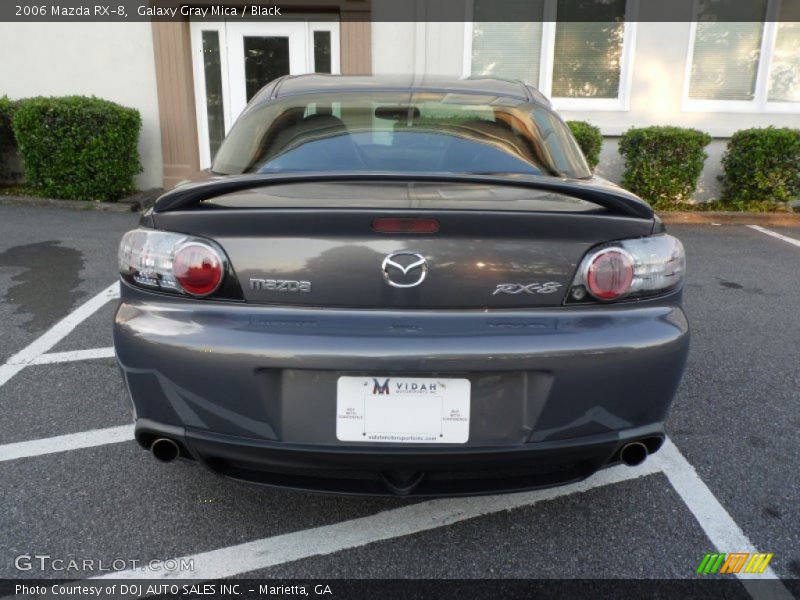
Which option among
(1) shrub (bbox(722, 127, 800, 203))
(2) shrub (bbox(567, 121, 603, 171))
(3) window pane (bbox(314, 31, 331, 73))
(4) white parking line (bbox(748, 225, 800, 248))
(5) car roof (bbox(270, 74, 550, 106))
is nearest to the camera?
(5) car roof (bbox(270, 74, 550, 106))

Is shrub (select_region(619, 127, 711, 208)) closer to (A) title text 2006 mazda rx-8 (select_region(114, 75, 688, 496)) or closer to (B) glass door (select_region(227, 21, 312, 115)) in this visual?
(B) glass door (select_region(227, 21, 312, 115))

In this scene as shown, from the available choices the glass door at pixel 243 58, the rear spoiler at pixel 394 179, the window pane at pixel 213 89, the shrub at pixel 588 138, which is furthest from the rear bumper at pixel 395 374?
the glass door at pixel 243 58

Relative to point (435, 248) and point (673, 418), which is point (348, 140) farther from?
point (673, 418)

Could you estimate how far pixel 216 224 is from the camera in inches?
70.3

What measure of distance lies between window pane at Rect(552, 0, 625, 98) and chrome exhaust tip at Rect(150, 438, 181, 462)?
804 centimetres

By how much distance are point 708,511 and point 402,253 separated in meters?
1.49

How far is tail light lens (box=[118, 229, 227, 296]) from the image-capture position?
69.9 inches

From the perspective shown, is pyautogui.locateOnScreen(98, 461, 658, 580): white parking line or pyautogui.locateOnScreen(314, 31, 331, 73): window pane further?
pyautogui.locateOnScreen(314, 31, 331, 73): window pane

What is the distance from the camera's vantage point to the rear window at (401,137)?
2295 millimetres

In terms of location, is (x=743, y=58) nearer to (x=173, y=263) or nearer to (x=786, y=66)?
(x=786, y=66)

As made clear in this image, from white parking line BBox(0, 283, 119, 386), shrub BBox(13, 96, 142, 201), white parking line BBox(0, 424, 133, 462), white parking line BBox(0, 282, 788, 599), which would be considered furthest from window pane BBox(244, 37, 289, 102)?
white parking line BBox(0, 282, 788, 599)

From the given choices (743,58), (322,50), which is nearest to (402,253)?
(322,50)

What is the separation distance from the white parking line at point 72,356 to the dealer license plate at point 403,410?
2313 millimetres

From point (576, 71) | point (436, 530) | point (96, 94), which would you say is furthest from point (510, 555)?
point (96, 94)
